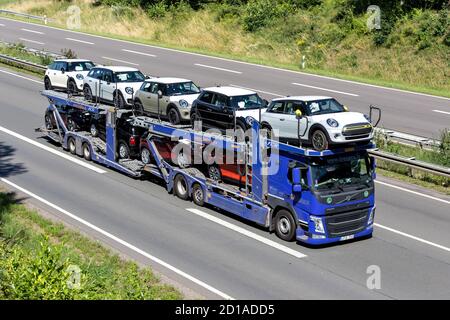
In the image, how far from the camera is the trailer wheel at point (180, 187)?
68.0 ft

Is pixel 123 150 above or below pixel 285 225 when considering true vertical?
above

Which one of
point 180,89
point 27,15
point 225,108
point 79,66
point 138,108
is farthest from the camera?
point 27,15

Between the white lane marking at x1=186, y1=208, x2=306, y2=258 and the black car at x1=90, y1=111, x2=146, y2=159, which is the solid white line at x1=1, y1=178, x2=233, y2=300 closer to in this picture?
the white lane marking at x1=186, y1=208, x2=306, y2=258

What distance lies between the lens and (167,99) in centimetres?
2261

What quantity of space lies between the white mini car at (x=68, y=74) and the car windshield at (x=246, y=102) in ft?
33.3

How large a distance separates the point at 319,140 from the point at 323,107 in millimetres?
1633

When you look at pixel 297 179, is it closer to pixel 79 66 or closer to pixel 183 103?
pixel 183 103

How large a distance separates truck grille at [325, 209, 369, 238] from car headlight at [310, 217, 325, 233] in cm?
13

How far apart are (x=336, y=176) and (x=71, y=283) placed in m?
7.42

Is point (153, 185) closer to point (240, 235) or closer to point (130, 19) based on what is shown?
point (240, 235)

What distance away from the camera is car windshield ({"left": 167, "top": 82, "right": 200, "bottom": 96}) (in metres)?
23.0

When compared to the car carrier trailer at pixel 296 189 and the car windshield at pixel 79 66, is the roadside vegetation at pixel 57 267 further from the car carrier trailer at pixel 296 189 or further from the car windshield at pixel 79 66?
the car windshield at pixel 79 66

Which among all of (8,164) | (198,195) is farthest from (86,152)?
(198,195)

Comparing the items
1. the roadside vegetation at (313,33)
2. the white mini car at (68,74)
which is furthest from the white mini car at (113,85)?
the roadside vegetation at (313,33)
